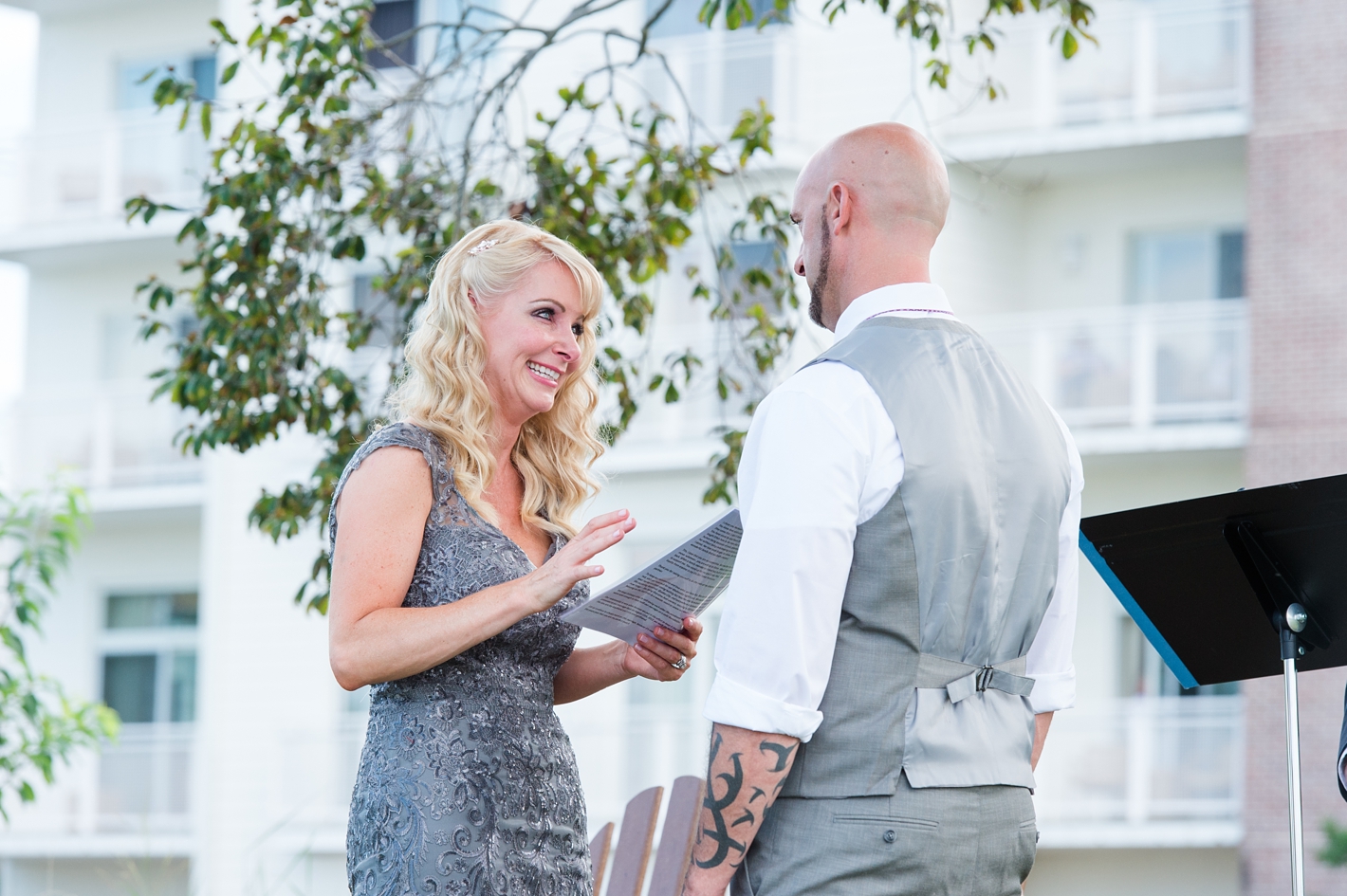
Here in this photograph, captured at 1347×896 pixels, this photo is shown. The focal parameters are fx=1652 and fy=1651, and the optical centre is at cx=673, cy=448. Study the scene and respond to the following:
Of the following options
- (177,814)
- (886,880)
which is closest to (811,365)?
(886,880)

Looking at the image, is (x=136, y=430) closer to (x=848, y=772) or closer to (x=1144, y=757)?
(x=1144, y=757)

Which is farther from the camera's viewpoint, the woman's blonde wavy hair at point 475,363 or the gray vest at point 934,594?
the woman's blonde wavy hair at point 475,363

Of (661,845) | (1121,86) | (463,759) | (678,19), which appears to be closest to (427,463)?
(463,759)

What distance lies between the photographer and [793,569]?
2.48 meters

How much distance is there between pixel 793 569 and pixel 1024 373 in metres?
13.4

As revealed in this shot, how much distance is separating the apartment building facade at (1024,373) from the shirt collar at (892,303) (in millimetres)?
10865

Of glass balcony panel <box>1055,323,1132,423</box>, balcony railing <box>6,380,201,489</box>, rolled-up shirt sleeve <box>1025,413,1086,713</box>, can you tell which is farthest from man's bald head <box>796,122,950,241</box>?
balcony railing <box>6,380,201,489</box>

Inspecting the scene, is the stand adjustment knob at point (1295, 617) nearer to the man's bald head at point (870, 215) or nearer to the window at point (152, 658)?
the man's bald head at point (870, 215)

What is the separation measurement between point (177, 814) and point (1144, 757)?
9.68 m

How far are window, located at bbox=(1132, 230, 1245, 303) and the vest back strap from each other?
1342cm

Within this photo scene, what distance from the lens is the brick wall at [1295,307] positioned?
13836 mm

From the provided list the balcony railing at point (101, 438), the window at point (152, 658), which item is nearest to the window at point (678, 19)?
the balcony railing at point (101, 438)

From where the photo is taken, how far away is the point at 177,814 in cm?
1705

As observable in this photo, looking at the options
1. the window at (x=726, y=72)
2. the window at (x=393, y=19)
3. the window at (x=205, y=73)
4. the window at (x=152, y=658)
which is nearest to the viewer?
the window at (x=726, y=72)
